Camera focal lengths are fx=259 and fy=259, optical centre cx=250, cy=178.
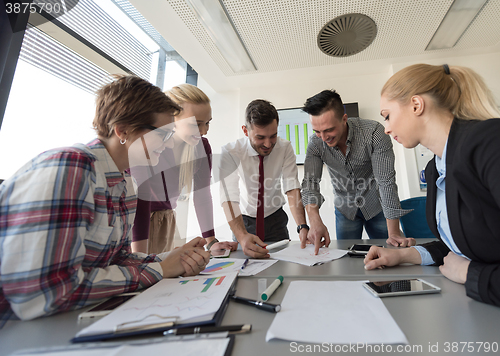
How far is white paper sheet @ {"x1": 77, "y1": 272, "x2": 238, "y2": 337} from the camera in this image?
0.51 meters

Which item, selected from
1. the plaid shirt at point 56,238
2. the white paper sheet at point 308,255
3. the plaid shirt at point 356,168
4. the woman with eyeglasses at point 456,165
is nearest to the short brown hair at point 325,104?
the plaid shirt at point 356,168

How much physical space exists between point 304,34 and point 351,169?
1.49 m

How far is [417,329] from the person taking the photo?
1.61ft

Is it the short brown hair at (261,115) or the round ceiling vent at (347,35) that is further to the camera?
the round ceiling vent at (347,35)

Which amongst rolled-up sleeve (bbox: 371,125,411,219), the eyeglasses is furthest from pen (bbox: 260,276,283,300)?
rolled-up sleeve (bbox: 371,125,411,219)

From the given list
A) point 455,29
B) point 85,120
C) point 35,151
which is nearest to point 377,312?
point 35,151

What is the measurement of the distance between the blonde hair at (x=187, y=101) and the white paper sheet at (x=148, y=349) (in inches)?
49.4

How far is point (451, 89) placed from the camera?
0.93 m

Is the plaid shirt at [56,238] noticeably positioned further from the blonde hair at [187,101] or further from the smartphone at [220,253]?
the blonde hair at [187,101]

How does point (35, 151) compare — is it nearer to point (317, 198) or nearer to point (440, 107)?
point (317, 198)

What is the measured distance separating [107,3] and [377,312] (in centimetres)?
274

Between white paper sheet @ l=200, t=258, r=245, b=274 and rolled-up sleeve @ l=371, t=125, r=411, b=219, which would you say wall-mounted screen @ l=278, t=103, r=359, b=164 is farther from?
white paper sheet @ l=200, t=258, r=245, b=274

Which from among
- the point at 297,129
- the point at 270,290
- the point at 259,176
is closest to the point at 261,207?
the point at 259,176

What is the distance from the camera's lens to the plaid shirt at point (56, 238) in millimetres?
566
